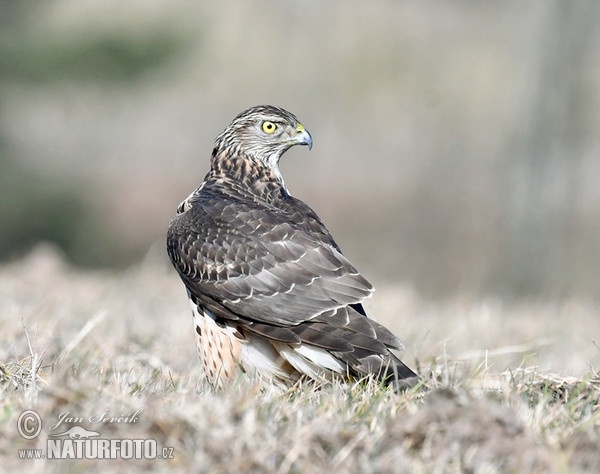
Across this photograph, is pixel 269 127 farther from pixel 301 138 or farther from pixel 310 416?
pixel 310 416

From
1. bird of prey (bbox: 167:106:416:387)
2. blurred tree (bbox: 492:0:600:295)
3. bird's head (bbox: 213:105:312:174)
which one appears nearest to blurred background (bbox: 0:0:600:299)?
blurred tree (bbox: 492:0:600:295)

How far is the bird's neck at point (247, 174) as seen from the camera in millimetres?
5375

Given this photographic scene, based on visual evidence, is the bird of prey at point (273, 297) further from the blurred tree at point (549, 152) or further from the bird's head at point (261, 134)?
the blurred tree at point (549, 152)

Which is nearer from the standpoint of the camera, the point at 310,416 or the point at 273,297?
the point at 310,416

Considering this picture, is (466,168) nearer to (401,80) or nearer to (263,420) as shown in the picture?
(401,80)

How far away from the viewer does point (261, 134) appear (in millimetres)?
5738

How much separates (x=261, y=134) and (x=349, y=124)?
17.7m

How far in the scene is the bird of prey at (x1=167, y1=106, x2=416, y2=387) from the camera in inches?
165

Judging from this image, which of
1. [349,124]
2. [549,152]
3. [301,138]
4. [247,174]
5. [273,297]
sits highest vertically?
[301,138]

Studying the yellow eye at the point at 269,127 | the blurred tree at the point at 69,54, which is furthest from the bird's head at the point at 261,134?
the blurred tree at the point at 69,54

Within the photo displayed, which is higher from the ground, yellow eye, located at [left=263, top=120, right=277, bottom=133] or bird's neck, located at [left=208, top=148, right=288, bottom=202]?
yellow eye, located at [left=263, top=120, right=277, bottom=133]

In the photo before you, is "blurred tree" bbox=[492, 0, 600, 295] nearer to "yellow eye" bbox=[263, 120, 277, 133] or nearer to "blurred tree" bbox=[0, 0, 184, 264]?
"blurred tree" bbox=[0, 0, 184, 264]

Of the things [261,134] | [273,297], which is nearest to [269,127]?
[261,134]

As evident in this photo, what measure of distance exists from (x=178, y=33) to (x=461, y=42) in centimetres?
1426
